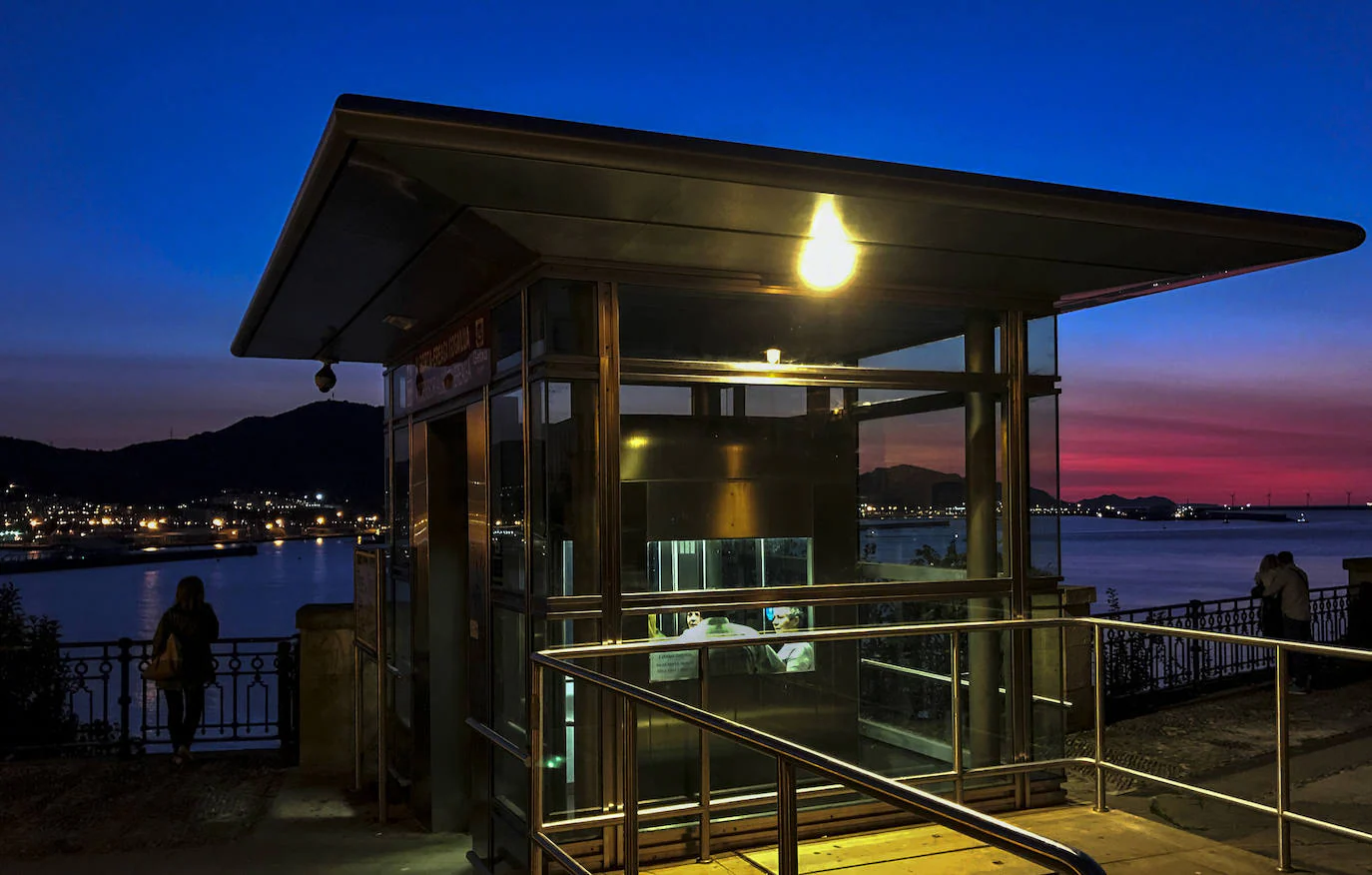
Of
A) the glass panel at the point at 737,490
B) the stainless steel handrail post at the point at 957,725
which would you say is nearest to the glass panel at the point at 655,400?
the glass panel at the point at 737,490

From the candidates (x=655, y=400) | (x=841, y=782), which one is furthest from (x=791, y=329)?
(x=841, y=782)

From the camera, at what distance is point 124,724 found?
927 centimetres

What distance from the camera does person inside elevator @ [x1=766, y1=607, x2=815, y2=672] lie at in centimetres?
563

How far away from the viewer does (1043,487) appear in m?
6.24

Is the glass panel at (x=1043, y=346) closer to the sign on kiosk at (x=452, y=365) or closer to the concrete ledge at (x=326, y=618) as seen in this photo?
the sign on kiosk at (x=452, y=365)

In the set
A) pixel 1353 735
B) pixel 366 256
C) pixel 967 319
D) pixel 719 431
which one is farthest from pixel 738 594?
pixel 1353 735

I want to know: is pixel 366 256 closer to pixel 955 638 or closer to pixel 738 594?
pixel 738 594

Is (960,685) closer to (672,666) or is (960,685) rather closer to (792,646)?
(792,646)

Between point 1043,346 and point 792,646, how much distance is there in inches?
88.6

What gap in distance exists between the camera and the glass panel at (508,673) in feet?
18.3

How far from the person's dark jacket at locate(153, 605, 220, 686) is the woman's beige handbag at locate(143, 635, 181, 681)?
0.09ft

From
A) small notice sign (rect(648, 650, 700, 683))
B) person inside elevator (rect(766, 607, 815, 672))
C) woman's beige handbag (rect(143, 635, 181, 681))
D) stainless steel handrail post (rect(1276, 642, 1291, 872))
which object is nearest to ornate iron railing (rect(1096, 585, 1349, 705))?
stainless steel handrail post (rect(1276, 642, 1291, 872))

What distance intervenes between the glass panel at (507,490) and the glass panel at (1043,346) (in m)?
2.93

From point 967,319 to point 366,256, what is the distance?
10.7ft
